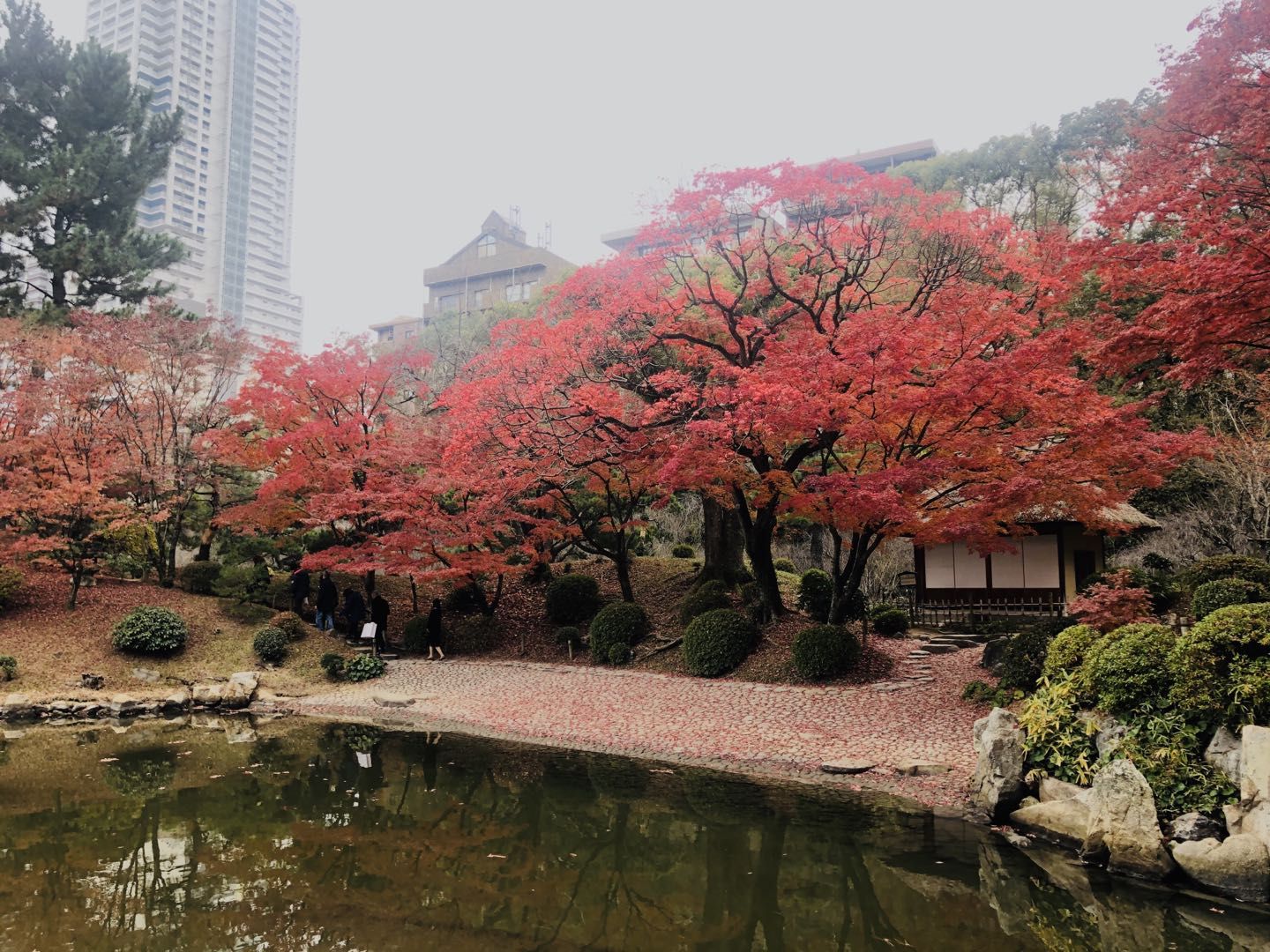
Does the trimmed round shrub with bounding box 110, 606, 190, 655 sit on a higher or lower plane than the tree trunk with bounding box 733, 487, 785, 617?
lower

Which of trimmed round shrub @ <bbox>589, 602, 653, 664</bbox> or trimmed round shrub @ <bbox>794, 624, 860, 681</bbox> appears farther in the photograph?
trimmed round shrub @ <bbox>589, 602, 653, 664</bbox>

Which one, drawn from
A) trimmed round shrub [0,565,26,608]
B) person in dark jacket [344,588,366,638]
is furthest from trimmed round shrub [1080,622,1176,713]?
trimmed round shrub [0,565,26,608]

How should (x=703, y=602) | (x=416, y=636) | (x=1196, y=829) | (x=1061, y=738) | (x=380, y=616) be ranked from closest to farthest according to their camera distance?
(x=1196, y=829) → (x=1061, y=738) → (x=703, y=602) → (x=380, y=616) → (x=416, y=636)

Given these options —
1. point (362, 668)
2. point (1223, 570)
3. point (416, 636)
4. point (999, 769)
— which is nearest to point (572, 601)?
point (416, 636)

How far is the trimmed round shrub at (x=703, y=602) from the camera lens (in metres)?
14.8

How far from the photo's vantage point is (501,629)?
16.8m

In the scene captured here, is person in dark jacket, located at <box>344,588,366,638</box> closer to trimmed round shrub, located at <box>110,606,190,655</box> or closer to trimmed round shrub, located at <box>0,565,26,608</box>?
trimmed round shrub, located at <box>110,606,190,655</box>

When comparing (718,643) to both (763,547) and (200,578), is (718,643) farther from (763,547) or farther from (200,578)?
(200,578)

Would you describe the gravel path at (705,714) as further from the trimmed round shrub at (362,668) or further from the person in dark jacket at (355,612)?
the person in dark jacket at (355,612)

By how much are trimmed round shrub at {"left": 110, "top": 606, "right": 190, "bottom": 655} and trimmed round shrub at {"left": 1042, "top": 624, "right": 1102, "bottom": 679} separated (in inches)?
540

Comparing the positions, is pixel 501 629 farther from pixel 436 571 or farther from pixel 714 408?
pixel 714 408

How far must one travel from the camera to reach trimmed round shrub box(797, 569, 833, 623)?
47.6 feet

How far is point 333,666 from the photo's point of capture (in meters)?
14.0

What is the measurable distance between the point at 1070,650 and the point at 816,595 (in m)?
6.64
